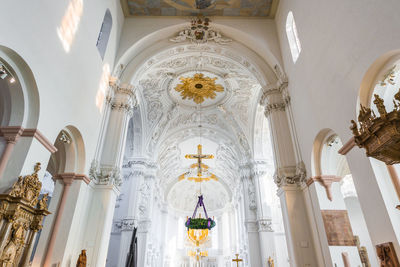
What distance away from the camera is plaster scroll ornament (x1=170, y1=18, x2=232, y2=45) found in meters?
11.9

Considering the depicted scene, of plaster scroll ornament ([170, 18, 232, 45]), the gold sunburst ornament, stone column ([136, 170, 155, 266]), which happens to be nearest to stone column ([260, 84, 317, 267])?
plaster scroll ornament ([170, 18, 232, 45])

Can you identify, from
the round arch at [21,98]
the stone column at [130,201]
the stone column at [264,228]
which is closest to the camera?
the round arch at [21,98]

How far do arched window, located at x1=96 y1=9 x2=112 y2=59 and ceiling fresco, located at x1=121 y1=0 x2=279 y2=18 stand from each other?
5.52ft

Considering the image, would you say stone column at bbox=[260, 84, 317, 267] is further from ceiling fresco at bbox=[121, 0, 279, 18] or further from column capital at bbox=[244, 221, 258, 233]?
column capital at bbox=[244, 221, 258, 233]

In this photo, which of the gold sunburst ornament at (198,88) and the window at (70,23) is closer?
the window at (70,23)

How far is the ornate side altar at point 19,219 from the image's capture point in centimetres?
476

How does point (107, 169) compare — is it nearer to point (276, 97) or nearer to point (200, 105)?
point (276, 97)

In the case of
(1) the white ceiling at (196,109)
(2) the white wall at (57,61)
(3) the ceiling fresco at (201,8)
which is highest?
(3) the ceiling fresco at (201,8)

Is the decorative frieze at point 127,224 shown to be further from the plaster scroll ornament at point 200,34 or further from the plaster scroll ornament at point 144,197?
the plaster scroll ornament at point 200,34

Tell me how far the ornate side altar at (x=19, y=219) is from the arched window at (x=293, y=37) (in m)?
8.75

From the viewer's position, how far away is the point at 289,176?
8.87 m

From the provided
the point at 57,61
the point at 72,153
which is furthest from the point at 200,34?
the point at 72,153

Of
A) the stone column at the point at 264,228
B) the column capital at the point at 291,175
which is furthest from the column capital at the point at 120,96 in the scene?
the stone column at the point at 264,228

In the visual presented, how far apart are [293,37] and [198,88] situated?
709 centimetres
